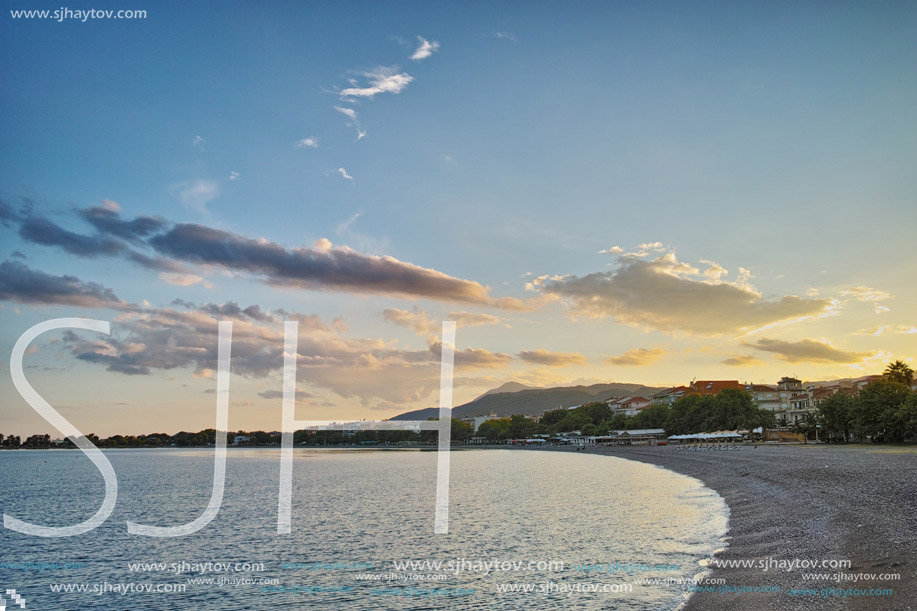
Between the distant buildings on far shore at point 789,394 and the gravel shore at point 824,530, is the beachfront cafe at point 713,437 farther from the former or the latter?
the gravel shore at point 824,530

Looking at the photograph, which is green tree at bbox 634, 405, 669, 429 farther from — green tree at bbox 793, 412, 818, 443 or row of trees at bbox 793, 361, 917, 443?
row of trees at bbox 793, 361, 917, 443

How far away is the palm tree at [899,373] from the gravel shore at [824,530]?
65.3m

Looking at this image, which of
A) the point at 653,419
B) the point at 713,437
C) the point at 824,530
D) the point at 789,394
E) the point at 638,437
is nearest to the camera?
the point at 824,530

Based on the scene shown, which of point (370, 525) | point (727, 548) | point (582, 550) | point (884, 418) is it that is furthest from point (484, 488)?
point (884, 418)

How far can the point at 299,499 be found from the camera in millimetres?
48562

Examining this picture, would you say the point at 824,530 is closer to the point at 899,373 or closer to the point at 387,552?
the point at 387,552

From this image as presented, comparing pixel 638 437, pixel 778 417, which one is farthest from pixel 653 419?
pixel 778 417

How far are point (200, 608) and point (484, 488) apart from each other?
1521 inches

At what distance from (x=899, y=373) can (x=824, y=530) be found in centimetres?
9511

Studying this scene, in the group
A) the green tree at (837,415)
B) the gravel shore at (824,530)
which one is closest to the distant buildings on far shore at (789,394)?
the green tree at (837,415)

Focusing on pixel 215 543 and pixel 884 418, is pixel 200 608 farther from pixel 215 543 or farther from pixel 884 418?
pixel 884 418

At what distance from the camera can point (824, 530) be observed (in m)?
20.3

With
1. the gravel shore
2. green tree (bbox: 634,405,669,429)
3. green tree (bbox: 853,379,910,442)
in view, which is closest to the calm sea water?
the gravel shore

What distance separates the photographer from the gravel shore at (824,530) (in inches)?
536
